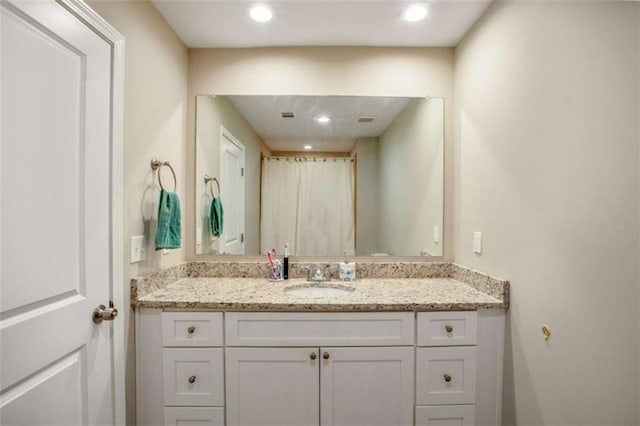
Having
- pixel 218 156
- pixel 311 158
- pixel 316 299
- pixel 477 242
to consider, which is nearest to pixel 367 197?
pixel 311 158

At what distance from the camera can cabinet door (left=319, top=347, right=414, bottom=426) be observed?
1338 mm

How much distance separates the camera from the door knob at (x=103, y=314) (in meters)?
1.10

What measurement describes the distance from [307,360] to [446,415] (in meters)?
0.71

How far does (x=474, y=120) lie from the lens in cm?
162

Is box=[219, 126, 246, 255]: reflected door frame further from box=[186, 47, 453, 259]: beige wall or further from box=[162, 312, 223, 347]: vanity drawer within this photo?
box=[162, 312, 223, 347]: vanity drawer

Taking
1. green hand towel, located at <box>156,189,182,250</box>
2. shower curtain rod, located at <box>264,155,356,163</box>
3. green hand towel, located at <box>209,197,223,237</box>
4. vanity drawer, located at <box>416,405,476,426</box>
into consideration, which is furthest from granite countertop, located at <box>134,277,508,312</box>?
shower curtain rod, located at <box>264,155,356,163</box>

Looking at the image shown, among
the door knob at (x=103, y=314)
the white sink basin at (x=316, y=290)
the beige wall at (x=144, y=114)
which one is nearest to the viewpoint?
the door knob at (x=103, y=314)

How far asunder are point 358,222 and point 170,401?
137 centimetres

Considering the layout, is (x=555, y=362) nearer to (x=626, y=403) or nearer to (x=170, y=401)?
(x=626, y=403)

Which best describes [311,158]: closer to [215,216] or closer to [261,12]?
[215,216]

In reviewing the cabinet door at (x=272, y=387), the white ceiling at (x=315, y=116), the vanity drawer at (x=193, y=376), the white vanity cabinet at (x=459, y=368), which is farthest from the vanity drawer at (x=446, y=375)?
the white ceiling at (x=315, y=116)

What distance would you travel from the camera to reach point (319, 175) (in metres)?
1.91

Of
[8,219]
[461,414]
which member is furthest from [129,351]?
[461,414]

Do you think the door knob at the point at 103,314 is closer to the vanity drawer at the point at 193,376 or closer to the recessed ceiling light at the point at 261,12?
the vanity drawer at the point at 193,376
